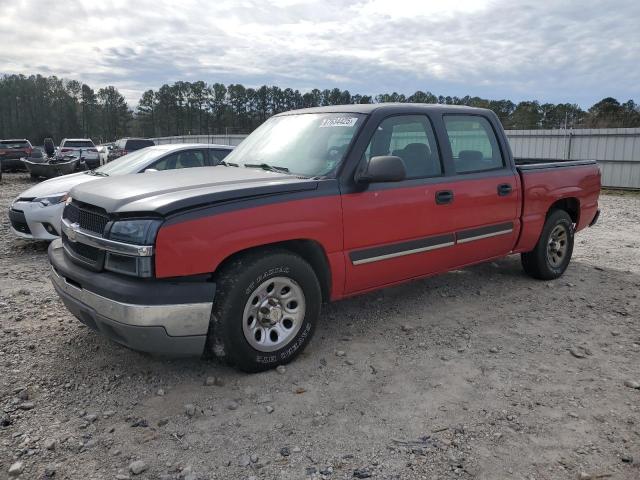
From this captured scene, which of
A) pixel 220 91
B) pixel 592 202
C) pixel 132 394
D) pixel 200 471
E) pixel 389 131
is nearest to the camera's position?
pixel 200 471

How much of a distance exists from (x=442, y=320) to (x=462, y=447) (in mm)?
1964

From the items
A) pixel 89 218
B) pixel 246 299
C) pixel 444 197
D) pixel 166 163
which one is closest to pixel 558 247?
pixel 444 197

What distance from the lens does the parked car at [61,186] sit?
7.05 m

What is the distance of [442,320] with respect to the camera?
15.5ft

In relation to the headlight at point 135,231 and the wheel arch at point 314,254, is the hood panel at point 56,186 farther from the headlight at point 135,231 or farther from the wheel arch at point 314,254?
the wheel arch at point 314,254

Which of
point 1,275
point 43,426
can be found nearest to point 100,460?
point 43,426

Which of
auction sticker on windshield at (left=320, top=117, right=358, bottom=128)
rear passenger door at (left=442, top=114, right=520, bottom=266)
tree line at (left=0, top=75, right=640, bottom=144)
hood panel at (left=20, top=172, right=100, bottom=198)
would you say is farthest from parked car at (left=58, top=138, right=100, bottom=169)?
tree line at (left=0, top=75, right=640, bottom=144)

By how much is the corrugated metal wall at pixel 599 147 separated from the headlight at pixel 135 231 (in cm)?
1585

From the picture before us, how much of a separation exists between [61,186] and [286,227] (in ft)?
17.2

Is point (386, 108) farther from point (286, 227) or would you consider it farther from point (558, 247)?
point (558, 247)

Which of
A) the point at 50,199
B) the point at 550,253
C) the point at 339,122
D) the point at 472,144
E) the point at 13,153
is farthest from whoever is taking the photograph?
the point at 13,153

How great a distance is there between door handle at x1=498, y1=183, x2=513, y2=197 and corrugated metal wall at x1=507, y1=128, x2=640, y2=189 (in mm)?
12558

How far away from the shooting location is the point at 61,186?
7426mm

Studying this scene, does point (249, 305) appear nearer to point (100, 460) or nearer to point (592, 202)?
point (100, 460)
